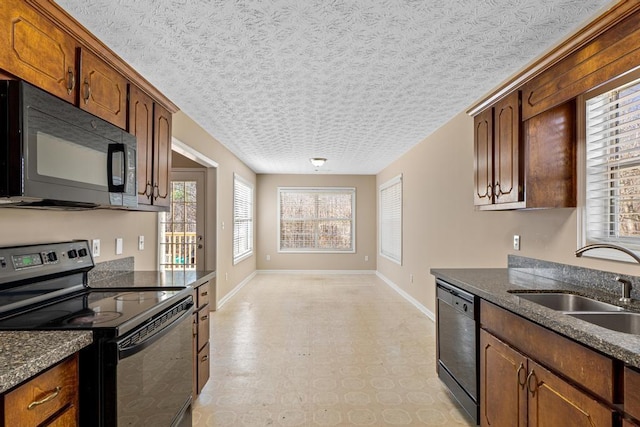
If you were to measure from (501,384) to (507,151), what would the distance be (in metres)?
1.52

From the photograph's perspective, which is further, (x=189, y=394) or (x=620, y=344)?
(x=189, y=394)

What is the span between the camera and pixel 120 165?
1.97 meters

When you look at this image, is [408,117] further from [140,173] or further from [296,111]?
[140,173]

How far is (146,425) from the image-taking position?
157 centimetres

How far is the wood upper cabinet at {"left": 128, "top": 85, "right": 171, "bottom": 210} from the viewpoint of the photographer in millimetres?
2379

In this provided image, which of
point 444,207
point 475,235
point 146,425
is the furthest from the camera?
point 444,207

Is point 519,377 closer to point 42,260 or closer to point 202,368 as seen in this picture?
point 202,368

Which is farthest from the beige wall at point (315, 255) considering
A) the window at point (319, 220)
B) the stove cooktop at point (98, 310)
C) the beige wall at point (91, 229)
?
the stove cooktop at point (98, 310)

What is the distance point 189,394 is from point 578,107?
299 cm

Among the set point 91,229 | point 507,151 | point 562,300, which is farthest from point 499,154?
point 91,229

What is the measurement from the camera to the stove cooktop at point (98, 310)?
53.8 inches

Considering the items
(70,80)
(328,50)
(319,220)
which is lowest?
(319,220)

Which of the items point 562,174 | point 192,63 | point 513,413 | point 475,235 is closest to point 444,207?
point 475,235

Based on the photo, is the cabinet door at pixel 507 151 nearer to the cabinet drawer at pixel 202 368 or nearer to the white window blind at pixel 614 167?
the white window blind at pixel 614 167
